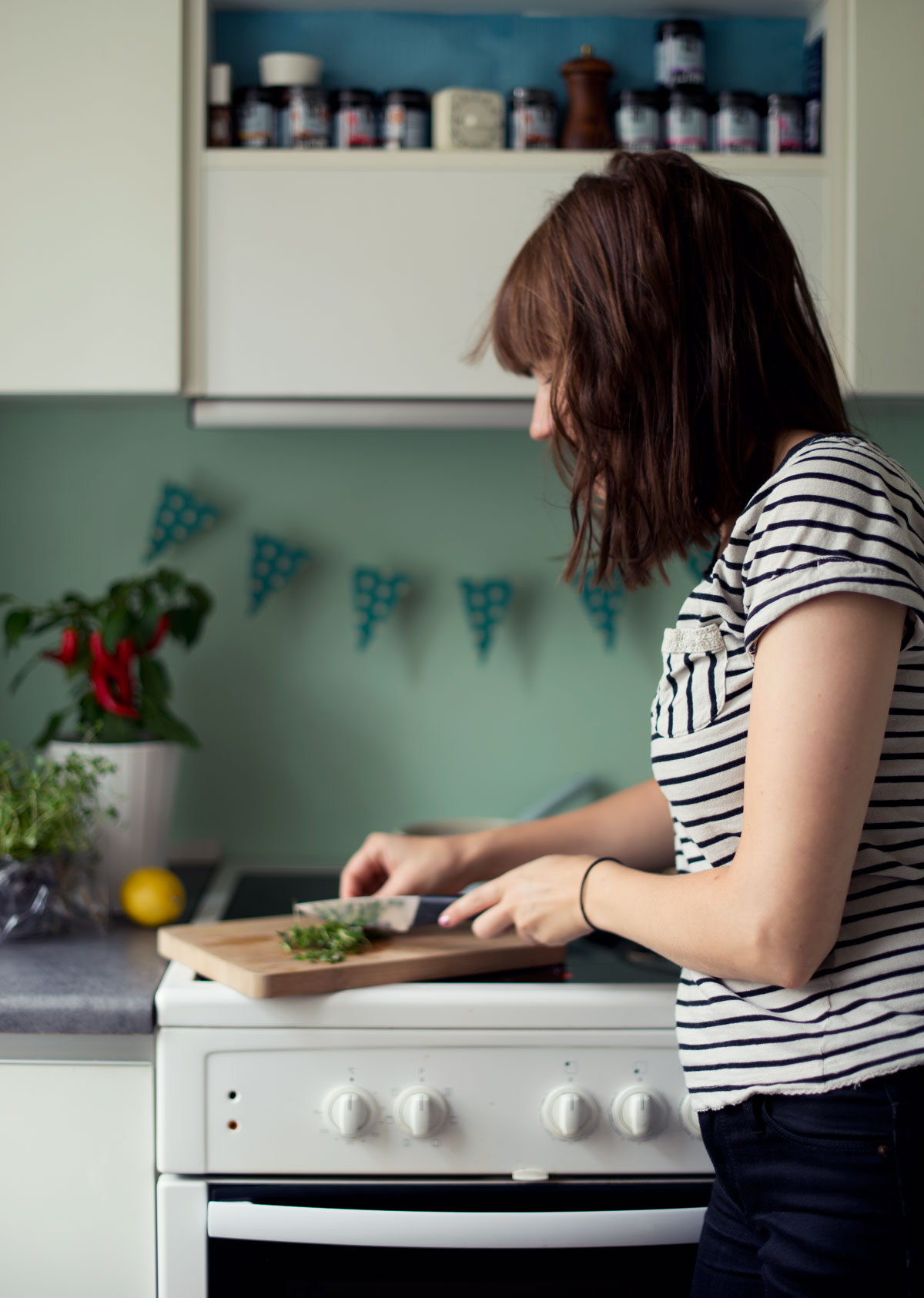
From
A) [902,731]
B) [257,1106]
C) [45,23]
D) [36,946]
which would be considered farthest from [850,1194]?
[45,23]

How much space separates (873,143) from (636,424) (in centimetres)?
76

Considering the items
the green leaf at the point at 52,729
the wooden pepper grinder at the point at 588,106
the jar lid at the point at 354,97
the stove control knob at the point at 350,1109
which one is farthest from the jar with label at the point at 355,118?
the stove control knob at the point at 350,1109

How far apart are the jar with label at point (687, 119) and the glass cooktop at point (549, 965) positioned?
960mm

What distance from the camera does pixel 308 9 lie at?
1.52m

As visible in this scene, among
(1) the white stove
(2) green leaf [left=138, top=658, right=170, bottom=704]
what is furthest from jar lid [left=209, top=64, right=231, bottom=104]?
(1) the white stove

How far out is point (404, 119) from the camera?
4.63 feet

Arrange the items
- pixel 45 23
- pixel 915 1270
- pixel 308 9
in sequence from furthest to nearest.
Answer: pixel 308 9 < pixel 45 23 < pixel 915 1270

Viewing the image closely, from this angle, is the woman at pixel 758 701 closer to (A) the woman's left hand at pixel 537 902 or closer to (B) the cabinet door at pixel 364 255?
(A) the woman's left hand at pixel 537 902

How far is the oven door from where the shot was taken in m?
1.03

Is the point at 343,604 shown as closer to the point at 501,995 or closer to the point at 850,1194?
the point at 501,995

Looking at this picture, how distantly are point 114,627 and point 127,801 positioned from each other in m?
Answer: 0.22

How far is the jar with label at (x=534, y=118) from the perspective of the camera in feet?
4.63

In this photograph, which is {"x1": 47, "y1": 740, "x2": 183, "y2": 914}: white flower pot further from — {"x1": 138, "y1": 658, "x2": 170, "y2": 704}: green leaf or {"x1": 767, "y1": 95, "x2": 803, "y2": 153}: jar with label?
{"x1": 767, "y1": 95, "x2": 803, "y2": 153}: jar with label

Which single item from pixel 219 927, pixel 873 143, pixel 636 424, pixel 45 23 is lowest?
pixel 219 927
